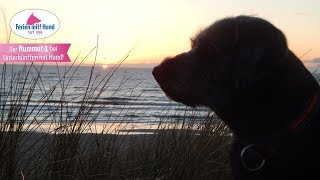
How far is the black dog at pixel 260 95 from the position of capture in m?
3.17

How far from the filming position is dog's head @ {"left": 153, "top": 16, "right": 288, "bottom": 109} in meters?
A: 3.27

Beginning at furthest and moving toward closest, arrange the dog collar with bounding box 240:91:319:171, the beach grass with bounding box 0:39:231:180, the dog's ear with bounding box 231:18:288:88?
the beach grass with bounding box 0:39:231:180
the dog's ear with bounding box 231:18:288:88
the dog collar with bounding box 240:91:319:171

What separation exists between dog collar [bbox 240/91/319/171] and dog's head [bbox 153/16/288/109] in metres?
0.32

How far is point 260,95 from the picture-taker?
128 inches

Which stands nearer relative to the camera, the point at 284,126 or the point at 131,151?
the point at 284,126

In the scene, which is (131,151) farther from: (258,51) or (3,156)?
(258,51)

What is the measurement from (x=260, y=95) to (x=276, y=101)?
107 millimetres

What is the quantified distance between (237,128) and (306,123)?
1.48 ft

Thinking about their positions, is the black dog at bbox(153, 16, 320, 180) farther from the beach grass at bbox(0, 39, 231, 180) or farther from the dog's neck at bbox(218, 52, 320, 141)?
the beach grass at bbox(0, 39, 231, 180)

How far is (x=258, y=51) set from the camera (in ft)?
10.8

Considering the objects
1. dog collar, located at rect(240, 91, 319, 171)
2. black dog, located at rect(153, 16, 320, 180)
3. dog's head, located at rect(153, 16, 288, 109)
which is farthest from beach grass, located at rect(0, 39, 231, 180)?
dog collar, located at rect(240, 91, 319, 171)

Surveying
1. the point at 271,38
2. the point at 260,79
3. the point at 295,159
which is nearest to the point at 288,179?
the point at 295,159

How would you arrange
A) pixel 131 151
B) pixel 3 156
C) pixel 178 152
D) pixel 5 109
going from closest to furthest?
1. pixel 3 156
2. pixel 5 109
3. pixel 178 152
4. pixel 131 151

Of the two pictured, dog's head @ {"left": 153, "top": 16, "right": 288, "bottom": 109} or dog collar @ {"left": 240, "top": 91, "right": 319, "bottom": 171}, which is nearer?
dog collar @ {"left": 240, "top": 91, "right": 319, "bottom": 171}
